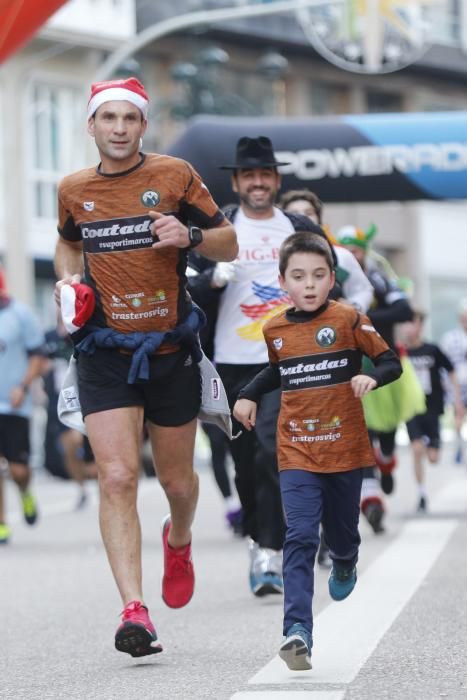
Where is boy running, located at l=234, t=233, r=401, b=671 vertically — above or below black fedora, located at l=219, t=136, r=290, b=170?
below

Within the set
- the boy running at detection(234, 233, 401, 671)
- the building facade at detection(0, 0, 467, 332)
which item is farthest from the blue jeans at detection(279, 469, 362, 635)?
the building facade at detection(0, 0, 467, 332)

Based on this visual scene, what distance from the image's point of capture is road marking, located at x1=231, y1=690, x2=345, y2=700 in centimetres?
568

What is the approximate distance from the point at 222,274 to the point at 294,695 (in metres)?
3.09

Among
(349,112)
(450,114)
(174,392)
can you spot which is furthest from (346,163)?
(349,112)

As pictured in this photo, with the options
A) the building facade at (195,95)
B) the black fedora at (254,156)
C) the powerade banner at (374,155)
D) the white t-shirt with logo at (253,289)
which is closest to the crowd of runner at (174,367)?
the white t-shirt with logo at (253,289)

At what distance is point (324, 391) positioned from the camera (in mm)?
6648

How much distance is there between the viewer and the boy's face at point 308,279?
6617 mm

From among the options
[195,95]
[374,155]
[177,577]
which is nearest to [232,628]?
[177,577]

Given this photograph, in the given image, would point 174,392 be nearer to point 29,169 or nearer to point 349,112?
point 29,169

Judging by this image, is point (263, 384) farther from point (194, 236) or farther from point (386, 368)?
point (194, 236)

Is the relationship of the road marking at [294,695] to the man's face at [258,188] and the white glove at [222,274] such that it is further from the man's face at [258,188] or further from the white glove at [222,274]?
the man's face at [258,188]

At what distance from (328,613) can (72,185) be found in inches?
87.4

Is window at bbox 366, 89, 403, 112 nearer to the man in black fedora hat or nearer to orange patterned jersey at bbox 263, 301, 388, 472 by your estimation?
the man in black fedora hat

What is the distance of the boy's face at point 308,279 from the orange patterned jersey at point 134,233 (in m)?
0.43
